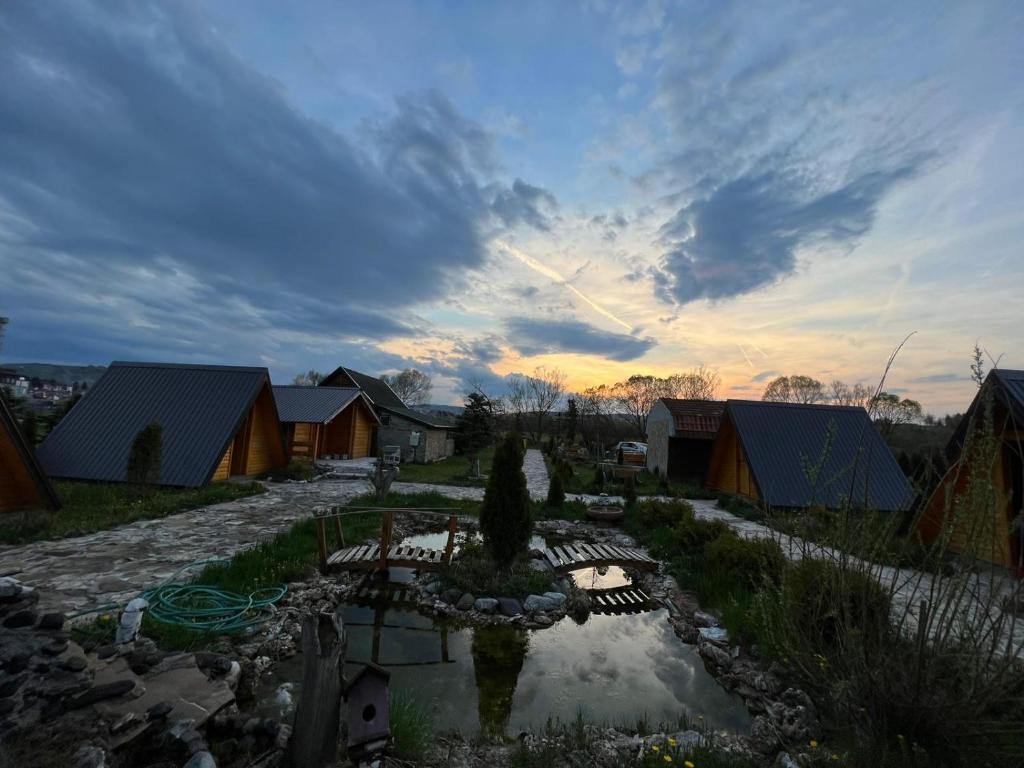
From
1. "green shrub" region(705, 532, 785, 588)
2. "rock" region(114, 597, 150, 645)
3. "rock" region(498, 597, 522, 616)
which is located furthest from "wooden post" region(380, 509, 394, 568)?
"green shrub" region(705, 532, 785, 588)

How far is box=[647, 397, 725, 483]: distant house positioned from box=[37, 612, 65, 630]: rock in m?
18.7

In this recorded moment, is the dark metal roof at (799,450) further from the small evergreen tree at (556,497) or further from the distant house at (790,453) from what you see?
the small evergreen tree at (556,497)

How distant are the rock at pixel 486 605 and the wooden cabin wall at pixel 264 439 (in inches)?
496

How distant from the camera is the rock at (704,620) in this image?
620 cm

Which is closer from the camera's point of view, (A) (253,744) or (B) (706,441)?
(A) (253,744)

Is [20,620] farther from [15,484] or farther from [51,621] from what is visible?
[15,484]

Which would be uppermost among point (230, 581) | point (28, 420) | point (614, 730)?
point (28, 420)

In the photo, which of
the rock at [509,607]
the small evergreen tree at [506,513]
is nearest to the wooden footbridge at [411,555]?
the small evergreen tree at [506,513]

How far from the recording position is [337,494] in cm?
1409

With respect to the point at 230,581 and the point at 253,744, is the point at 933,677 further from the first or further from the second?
the point at 230,581

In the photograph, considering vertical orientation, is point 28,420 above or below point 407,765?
above

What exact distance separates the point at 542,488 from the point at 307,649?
16265 millimetres

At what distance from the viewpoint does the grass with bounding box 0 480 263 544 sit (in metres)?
7.91

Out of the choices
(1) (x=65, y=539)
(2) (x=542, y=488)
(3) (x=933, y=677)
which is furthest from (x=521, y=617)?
(2) (x=542, y=488)
